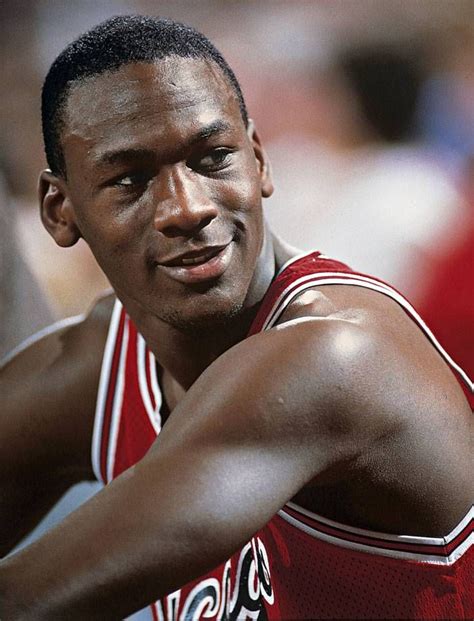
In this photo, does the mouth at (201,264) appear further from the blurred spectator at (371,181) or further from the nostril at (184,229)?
the blurred spectator at (371,181)

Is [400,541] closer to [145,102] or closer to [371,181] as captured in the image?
[145,102]

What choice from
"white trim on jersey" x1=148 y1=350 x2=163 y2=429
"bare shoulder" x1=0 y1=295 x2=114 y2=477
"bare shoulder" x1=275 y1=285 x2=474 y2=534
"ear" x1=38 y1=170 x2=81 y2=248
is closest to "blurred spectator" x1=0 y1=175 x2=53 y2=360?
"bare shoulder" x1=0 y1=295 x2=114 y2=477

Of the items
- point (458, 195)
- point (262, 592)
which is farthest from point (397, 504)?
point (458, 195)

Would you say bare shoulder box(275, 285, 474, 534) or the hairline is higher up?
the hairline

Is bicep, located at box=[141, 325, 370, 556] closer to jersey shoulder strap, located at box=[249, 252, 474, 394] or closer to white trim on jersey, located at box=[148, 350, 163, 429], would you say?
jersey shoulder strap, located at box=[249, 252, 474, 394]

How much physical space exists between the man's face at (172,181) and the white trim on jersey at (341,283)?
0.18 feet

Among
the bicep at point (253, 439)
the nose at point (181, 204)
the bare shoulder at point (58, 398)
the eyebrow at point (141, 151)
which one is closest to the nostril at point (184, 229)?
the nose at point (181, 204)

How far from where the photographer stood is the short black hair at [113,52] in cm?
130

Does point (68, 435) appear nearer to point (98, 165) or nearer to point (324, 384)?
point (98, 165)

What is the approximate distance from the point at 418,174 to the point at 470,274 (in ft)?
2.01

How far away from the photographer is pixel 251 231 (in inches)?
52.1

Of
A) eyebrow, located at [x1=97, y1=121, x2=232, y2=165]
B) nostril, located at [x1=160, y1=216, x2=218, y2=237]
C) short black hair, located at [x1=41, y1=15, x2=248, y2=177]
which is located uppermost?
short black hair, located at [x1=41, y1=15, x2=248, y2=177]

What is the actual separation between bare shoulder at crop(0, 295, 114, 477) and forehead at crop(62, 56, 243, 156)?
546 millimetres

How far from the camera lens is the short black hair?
130 cm
